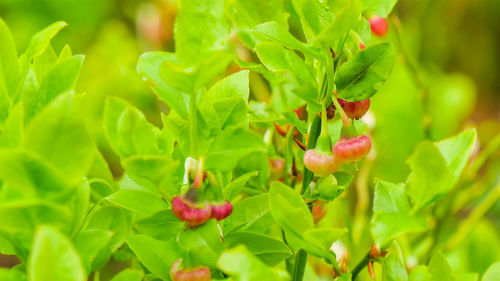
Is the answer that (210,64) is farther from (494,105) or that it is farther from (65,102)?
(494,105)

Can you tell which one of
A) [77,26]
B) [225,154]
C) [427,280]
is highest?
[225,154]

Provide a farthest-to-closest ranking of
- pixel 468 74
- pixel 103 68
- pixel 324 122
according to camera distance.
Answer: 1. pixel 468 74
2. pixel 103 68
3. pixel 324 122

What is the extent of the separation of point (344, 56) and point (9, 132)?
223 millimetres

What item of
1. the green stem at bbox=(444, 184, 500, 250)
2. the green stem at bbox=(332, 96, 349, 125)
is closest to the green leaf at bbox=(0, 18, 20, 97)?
the green stem at bbox=(332, 96, 349, 125)

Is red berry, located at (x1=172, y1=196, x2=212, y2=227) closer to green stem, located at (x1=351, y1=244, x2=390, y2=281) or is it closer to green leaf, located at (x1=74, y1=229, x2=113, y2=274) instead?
green leaf, located at (x1=74, y1=229, x2=113, y2=274)

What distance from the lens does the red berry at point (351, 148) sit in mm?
472

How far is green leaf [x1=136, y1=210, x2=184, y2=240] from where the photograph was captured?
0.45 metres

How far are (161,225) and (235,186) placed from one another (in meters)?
0.06

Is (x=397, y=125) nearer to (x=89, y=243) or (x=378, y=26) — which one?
(x=378, y=26)

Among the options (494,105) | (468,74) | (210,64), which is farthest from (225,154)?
(494,105)

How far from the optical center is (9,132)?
1.38 ft

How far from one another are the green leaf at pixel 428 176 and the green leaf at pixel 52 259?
0.24 metres

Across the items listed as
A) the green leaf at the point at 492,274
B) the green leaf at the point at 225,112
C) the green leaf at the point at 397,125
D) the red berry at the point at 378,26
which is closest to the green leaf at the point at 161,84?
the green leaf at the point at 225,112

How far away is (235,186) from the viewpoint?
49 centimetres
